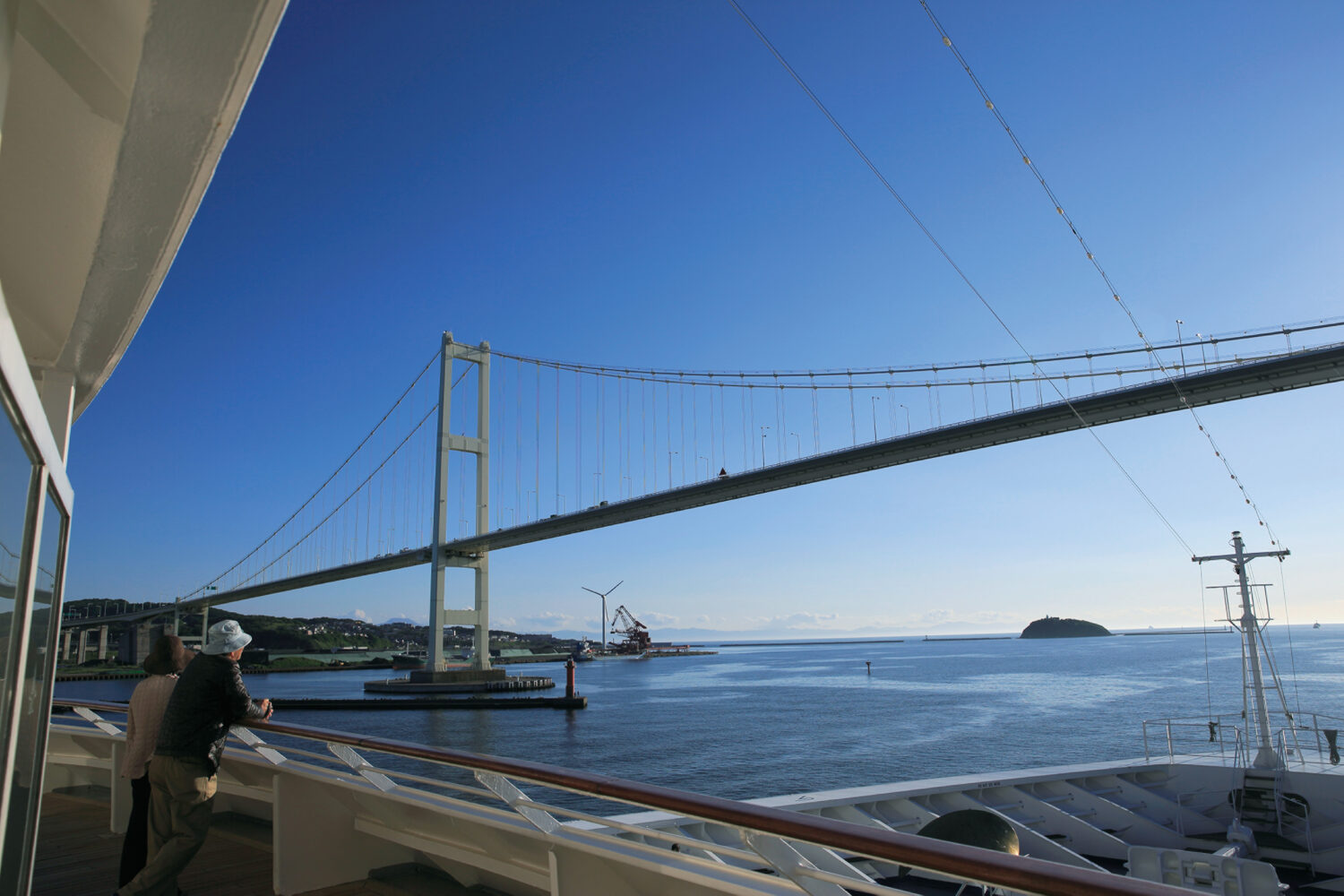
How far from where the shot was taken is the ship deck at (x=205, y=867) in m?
2.54

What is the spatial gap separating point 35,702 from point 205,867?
173cm

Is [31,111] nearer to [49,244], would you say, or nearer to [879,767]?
[49,244]

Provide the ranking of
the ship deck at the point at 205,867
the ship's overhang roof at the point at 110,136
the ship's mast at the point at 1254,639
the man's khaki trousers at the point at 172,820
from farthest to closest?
1. the ship's mast at the point at 1254,639
2. the ship deck at the point at 205,867
3. the man's khaki trousers at the point at 172,820
4. the ship's overhang roof at the point at 110,136

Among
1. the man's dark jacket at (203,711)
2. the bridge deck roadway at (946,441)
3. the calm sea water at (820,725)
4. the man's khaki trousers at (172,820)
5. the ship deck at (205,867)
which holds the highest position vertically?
the bridge deck roadway at (946,441)

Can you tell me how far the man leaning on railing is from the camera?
223 cm

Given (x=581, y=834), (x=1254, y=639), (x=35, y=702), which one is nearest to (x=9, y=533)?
(x=35, y=702)

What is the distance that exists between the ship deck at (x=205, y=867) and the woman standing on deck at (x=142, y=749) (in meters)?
0.17

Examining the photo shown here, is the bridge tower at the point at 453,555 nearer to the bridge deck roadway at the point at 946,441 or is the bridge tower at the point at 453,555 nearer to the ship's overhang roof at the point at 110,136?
the bridge deck roadway at the point at 946,441

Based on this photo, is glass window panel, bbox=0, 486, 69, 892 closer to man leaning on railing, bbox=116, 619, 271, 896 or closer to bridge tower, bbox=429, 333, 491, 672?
man leaning on railing, bbox=116, 619, 271, 896

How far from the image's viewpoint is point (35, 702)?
1.43 meters

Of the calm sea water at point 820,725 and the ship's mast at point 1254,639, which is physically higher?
the ship's mast at point 1254,639

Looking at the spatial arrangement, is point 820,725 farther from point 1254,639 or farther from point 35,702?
point 35,702

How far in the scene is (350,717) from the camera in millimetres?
27156


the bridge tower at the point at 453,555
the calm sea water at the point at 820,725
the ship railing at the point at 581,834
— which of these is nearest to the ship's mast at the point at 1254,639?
the ship railing at the point at 581,834
